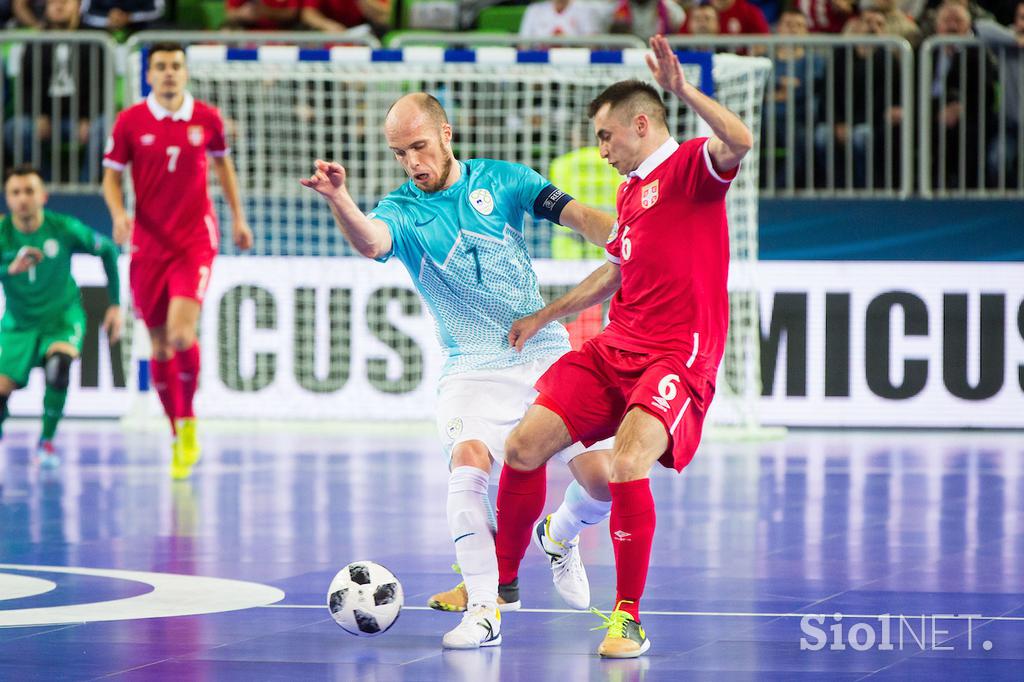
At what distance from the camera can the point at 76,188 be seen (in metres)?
14.7

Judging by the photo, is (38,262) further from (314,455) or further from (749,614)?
(749,614)

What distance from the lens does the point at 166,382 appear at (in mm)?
11117

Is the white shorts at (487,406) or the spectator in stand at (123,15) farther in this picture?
the spectator in stand at (123,15)

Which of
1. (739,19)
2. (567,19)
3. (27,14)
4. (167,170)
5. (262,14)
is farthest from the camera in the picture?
(27,14)

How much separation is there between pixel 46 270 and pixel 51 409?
1013 mm

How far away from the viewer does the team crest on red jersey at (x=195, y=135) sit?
35.8 ft

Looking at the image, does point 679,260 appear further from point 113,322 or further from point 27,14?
point 27,14

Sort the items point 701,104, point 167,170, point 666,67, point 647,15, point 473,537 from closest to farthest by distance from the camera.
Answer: point 701,104 → point 666,67 → point 473,537 → point 167,170 → point 647,15

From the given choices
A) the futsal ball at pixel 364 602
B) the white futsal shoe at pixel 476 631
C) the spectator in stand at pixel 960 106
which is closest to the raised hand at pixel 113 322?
the futsal ball at pixel 364 602

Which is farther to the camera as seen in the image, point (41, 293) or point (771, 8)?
point (771, 8)

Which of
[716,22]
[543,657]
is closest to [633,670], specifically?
[543,657]

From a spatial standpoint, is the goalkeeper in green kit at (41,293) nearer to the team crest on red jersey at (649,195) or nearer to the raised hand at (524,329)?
the raised hand at (524,329)

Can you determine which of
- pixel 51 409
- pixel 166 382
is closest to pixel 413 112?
pixel 166 382

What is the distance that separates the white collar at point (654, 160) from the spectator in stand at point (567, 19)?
9093 mm
